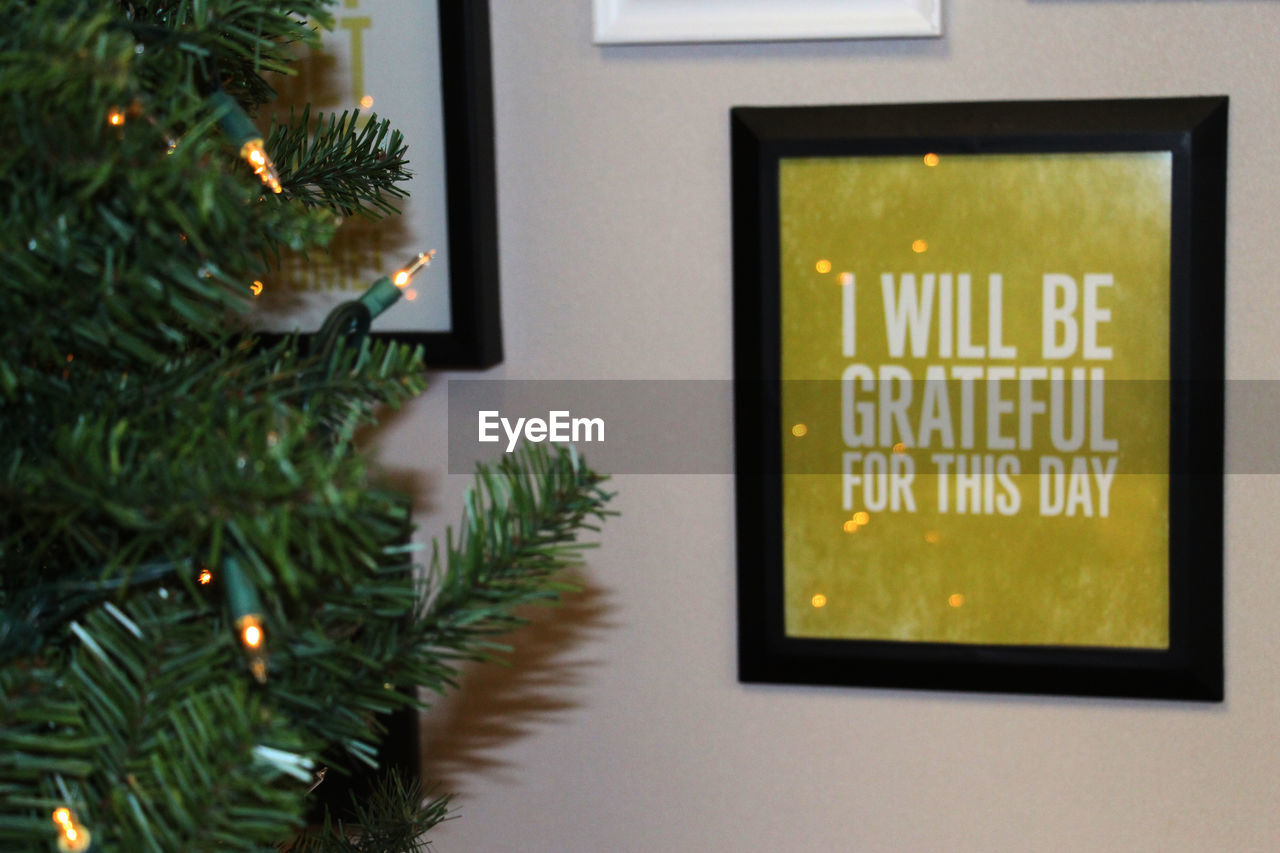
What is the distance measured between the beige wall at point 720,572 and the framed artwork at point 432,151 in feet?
0.11

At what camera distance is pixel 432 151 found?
88 cm

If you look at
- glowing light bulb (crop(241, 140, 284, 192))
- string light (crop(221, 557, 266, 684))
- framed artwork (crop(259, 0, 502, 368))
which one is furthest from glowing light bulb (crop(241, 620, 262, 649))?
framed artwork (crop(259, 0, 502, 368))

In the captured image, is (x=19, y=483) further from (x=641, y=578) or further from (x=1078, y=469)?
(x=1078, y=469)

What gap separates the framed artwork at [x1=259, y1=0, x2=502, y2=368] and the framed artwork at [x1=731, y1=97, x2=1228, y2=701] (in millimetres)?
184

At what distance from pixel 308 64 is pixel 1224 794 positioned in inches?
33.1

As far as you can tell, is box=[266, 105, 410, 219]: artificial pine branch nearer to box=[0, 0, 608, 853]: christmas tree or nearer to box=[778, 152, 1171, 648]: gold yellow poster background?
box=[0, 0, 608, 853]: christmas tree

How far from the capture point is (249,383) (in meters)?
0.43

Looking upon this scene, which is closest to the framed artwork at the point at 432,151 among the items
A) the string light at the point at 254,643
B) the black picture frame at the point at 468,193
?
the black picture frame at the point at 468,193

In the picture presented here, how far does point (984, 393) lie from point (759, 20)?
0.30 meters

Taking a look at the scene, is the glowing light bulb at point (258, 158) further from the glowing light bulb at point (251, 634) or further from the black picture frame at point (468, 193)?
the black picture frame at point (468, 193)

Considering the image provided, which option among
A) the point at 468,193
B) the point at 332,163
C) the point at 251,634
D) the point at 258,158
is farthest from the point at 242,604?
the point at 468,193

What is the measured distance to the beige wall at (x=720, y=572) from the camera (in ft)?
2.74

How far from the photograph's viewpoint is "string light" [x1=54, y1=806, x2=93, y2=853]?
1.21 feet

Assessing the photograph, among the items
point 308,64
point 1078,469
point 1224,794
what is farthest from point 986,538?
point 308,64
